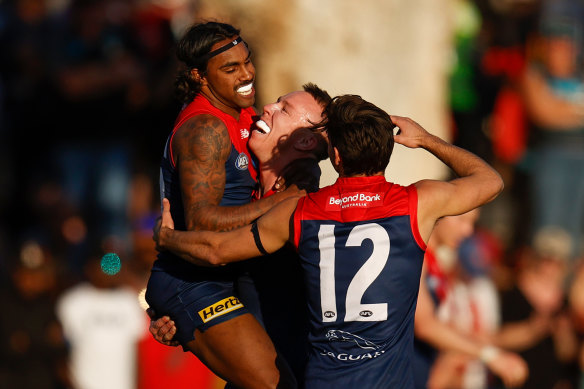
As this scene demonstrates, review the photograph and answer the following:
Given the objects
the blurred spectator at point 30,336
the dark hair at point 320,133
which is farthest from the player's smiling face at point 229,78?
the blurred spectator at point 30,336

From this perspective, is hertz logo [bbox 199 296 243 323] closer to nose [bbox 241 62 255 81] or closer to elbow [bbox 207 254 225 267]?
elbow [bbox 207 254 225 267]

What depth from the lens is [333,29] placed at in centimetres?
1077

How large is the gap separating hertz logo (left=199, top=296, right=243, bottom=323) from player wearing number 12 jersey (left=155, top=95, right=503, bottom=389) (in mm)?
477

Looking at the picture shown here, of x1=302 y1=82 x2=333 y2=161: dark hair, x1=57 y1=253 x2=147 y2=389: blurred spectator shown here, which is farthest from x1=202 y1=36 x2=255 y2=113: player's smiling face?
x1=57 y1=253 x2=147 y2=389: blurred spectator

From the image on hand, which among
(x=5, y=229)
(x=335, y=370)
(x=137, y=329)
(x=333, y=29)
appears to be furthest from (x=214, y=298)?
(x=5, y=229)

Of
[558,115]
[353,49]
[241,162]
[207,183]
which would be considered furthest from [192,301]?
[558,115]

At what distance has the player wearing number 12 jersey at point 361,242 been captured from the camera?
5305 mm

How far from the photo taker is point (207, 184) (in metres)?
5.71

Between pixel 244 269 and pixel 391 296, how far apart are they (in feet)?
3.71

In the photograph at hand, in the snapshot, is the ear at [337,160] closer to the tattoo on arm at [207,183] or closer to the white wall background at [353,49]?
the tattoo on arm at [207,183]

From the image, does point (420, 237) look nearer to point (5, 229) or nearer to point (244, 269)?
→ point (244, 269)

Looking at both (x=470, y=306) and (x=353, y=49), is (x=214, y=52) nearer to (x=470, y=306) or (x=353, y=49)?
(x=353, y=49)

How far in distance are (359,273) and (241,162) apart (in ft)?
3.42

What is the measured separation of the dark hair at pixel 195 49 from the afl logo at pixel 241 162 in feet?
1.43
